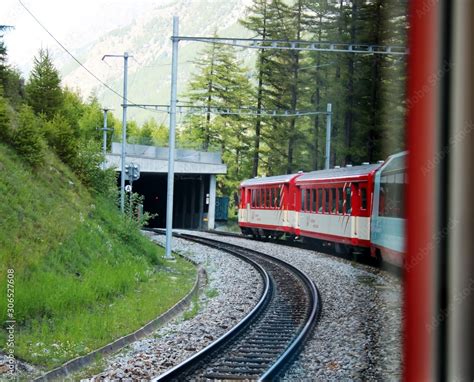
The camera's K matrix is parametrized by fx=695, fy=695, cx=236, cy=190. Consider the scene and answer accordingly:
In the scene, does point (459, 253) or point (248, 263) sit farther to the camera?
point (248, 263)

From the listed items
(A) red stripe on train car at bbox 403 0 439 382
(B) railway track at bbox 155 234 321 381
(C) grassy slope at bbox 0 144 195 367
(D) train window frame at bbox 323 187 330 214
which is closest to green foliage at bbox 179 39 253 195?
(D) train window frame at bbox 323 187 330 214

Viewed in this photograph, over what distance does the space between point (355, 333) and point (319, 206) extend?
38.5ft

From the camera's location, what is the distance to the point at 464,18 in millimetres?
2695

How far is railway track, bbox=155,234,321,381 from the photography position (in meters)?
6.45

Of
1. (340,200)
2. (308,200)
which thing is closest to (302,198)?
(308,200)

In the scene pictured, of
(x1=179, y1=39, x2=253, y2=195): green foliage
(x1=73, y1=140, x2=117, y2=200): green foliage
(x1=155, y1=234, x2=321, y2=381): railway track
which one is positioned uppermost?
(x1=179, y1=39, x2=253, y2=195): green foliage

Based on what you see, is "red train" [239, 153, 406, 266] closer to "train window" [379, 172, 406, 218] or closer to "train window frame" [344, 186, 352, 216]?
"train window frame" [344, 186, 352, 216]

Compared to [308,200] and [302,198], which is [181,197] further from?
[308,200]

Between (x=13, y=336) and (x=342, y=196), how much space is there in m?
11.5

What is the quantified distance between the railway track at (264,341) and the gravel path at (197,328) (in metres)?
0.26

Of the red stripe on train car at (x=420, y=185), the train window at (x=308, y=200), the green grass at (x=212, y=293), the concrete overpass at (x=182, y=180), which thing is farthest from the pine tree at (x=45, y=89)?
the concrete overpass at (x=182, y=180)

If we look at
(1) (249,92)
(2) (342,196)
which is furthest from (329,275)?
(1) (249,92)

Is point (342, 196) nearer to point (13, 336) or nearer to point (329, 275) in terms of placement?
point (329, 275)

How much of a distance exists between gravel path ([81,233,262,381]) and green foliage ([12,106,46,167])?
4141 mm
